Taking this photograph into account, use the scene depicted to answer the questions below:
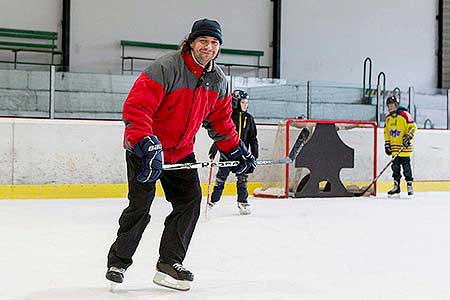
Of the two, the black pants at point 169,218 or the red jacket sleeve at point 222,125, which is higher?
the red jacket sleeve at point 222,125

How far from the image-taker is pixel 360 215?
762 centimetres

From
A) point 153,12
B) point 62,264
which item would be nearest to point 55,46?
point 153,12

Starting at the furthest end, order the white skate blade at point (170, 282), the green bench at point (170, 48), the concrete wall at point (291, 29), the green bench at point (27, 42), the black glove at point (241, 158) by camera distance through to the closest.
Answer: the green bench at point (170, 48), the concrete wall at point (291, 29), the green bench at point (27, 42), the black glove at point (241, 158), the white skate blade at point (170, 282)

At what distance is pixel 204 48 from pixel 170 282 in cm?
109

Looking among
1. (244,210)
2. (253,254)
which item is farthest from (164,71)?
(244,210)

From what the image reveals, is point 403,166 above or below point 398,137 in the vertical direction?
below

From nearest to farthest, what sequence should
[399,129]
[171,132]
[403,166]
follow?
[171,132] < [399,129] < [403,166]

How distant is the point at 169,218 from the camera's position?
3.63 m

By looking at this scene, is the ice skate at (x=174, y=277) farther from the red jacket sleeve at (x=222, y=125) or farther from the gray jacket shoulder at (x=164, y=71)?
the gray jacket shoulder at (x=164, y=71)

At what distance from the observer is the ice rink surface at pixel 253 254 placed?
3.59 metres

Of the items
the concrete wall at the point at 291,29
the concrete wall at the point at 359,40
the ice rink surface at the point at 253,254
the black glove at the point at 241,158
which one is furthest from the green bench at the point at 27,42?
the black glove at the point at 241,158

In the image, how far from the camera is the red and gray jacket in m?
3.27

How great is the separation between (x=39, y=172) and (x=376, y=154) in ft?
16.0

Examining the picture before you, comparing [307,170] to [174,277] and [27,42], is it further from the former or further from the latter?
[174,277]
